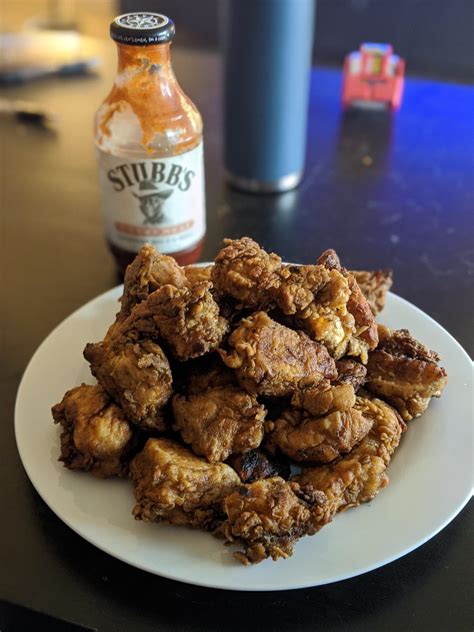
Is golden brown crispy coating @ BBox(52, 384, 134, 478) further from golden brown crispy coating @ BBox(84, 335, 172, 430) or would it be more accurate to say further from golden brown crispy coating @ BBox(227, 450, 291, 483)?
golden brown crispy coating @ BBox(227, 450, 291, 483)

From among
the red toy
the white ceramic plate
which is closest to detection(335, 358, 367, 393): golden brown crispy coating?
the white ceramic plate

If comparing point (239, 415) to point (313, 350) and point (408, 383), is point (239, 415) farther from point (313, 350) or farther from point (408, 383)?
point (408, 383)

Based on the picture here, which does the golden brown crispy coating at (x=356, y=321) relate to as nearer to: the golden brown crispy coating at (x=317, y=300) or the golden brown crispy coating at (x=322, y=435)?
the golden brown crispy coating at (x=317, y=300)

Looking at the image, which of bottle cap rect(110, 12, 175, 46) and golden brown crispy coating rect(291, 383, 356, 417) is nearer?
golden brown crispy coating rect(291, 383, 356, 417)

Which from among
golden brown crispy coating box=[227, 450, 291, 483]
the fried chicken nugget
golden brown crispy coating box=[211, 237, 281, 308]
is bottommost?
golden brown crispy coating box=[227, 450, 291, 483]

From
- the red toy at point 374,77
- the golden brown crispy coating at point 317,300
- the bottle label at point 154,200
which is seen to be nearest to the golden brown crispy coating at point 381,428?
the golden brown crispy coating at point 317,300

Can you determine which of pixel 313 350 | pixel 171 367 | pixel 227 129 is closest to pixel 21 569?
pixel 171 367

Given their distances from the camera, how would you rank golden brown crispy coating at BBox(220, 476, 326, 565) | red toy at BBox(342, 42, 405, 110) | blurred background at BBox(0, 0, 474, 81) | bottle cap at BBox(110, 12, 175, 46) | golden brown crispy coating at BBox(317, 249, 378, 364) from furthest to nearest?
blurred background at BBox(0, 0, 474, 81)
red toy at BBox(342, 42, 405, 110)
bottle cap at BBox(110, 12, 175, 46)
golden brown crispy coating at BBox(317, 249, 378, 364)
golden brown crispy coating at BBox(220, 476, 326, 565)
